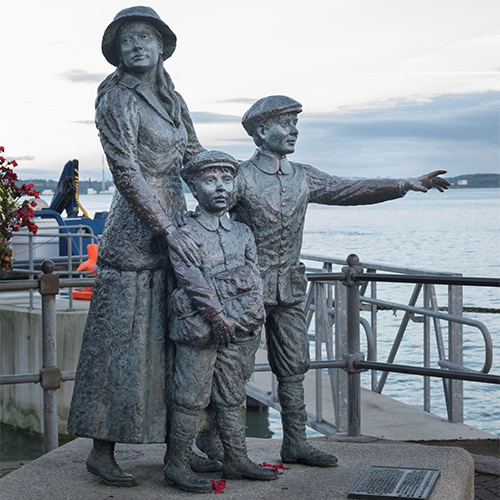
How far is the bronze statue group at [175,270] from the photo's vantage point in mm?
4492

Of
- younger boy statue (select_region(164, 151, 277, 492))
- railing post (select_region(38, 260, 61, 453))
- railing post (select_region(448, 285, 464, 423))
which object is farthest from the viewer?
railing post (select_region(448, 285, 464, 423))

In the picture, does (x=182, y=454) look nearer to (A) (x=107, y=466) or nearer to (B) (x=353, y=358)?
(A) (x=107, y=466)

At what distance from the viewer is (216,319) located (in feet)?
14.5

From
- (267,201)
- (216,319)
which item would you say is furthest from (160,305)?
(267,201)

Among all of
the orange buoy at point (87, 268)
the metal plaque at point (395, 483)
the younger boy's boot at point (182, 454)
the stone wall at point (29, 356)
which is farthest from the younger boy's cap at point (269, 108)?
the orange buoy at point (87, 268)

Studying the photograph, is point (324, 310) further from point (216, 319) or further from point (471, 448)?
point (216, 319)

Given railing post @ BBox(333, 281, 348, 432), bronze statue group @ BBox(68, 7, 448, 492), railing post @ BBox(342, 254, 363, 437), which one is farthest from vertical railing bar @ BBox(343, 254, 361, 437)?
bronze statue group @ BBox(68, 7, 448, 492)

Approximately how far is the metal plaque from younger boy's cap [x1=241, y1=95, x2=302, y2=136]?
5.80ft

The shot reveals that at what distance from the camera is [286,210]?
4859mm

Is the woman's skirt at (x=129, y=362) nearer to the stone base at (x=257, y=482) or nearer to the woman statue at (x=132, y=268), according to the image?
the woman statue at (x=132, y=268)

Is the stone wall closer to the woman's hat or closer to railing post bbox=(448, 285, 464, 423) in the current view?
railing post bbox=(448, 285, 464, 423)

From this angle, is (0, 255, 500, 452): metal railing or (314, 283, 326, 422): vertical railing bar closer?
(0, 255, 500, 452): metal railing

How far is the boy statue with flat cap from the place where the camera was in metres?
4.84

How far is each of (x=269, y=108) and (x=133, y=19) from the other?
751 millimetres
